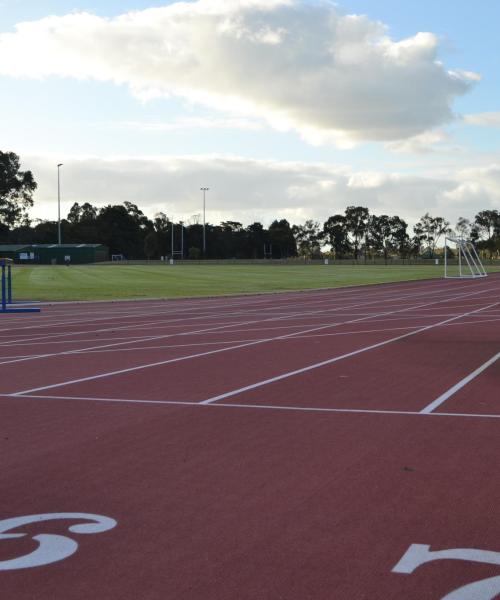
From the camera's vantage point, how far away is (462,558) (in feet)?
14.3

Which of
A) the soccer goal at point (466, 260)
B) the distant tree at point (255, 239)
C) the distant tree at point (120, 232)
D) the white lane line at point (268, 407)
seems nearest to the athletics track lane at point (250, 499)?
the white lane line at point (268, 407)

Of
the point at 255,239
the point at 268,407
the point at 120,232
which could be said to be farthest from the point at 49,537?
the point at 120,232

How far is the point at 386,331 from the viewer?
18016 mm

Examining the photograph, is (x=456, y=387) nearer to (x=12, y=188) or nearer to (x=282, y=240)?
(x=12, y=188)

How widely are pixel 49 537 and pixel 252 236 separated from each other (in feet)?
495

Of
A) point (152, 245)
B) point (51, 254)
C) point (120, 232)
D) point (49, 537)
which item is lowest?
point (49, 537)

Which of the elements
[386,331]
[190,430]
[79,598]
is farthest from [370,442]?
[386,331]

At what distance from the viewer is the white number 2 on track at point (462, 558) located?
389 centimetres

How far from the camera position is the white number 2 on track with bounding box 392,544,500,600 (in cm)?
389

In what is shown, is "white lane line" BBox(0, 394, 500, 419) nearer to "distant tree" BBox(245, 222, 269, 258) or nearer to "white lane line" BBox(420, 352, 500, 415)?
"white lane line" BBox(420, 352, 500, 415)

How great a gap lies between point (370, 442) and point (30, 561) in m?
3.58

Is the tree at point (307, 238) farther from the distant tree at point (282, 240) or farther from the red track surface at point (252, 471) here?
the red track surface at point (252, 471)

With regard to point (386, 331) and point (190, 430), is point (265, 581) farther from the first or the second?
point (386, 331)

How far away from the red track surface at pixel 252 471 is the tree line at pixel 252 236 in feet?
410
